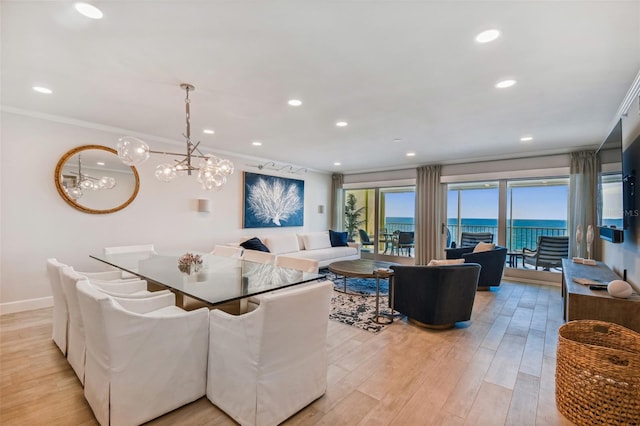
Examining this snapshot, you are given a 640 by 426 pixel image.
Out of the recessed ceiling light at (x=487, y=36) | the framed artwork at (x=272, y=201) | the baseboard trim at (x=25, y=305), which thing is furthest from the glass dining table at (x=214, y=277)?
the framed artwork at (x=272, y=201)

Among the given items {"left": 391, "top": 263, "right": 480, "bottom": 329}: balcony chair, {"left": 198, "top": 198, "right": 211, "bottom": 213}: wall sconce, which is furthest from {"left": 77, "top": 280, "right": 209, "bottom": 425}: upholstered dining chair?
{"left": 198, "top": 198, "right": 211, "bottom": 213}: wall sconce

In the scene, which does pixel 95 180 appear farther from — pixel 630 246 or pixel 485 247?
pixel 630 246

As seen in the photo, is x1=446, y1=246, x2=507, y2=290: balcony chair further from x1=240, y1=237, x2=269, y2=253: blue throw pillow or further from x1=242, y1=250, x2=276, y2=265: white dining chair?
x1=240, y1=237, x2=269, y2=253: blue throw pillow

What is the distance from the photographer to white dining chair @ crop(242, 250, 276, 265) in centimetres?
360

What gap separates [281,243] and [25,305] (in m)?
3.84

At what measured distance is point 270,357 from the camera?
67.7 inches

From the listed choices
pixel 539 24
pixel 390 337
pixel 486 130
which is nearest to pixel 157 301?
pixel 390 337

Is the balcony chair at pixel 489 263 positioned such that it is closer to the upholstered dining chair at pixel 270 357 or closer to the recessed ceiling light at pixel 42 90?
Answer: the upholstered dining chair at pixel 270 357

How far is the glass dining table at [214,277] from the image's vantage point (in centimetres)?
200

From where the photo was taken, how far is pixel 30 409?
190 centimetres

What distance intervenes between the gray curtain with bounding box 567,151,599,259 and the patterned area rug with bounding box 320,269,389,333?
340cm

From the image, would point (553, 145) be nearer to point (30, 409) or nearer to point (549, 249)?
point (549, 249)

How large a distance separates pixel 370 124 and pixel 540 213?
4.44 meters

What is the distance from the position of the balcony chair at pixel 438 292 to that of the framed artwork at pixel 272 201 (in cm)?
384
